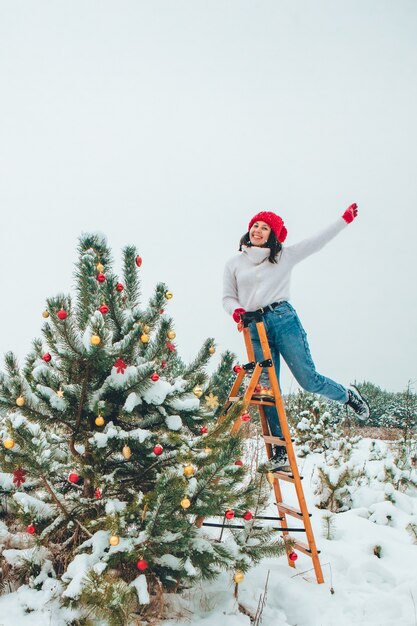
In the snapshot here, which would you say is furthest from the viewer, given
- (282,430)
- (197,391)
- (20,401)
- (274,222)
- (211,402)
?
(274,222)

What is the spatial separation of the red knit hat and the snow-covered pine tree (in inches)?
48.1

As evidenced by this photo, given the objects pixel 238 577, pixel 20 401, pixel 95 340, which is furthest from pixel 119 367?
pixel 238 577

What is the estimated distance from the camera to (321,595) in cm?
272

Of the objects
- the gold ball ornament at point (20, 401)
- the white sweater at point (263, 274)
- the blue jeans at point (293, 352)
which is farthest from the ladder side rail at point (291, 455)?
the gold ball ornament at point (20, 401)

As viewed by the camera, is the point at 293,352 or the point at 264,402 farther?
the point at 293,352

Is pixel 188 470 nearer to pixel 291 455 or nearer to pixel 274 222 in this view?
pixel 291 455

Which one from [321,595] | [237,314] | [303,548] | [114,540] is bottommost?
[321,595]

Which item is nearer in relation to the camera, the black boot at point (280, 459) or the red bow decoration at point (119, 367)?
the red bow decoration at point (119, 367)

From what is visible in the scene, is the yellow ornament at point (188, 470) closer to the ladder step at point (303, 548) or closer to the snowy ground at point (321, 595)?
the snowy ground at point (321, 595)

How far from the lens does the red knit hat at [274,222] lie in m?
3.50

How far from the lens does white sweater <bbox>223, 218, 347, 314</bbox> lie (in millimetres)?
3400

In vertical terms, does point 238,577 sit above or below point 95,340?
below

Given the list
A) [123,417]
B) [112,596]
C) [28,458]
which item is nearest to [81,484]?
[123,417]

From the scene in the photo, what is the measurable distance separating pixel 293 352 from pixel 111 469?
4.96 ft
